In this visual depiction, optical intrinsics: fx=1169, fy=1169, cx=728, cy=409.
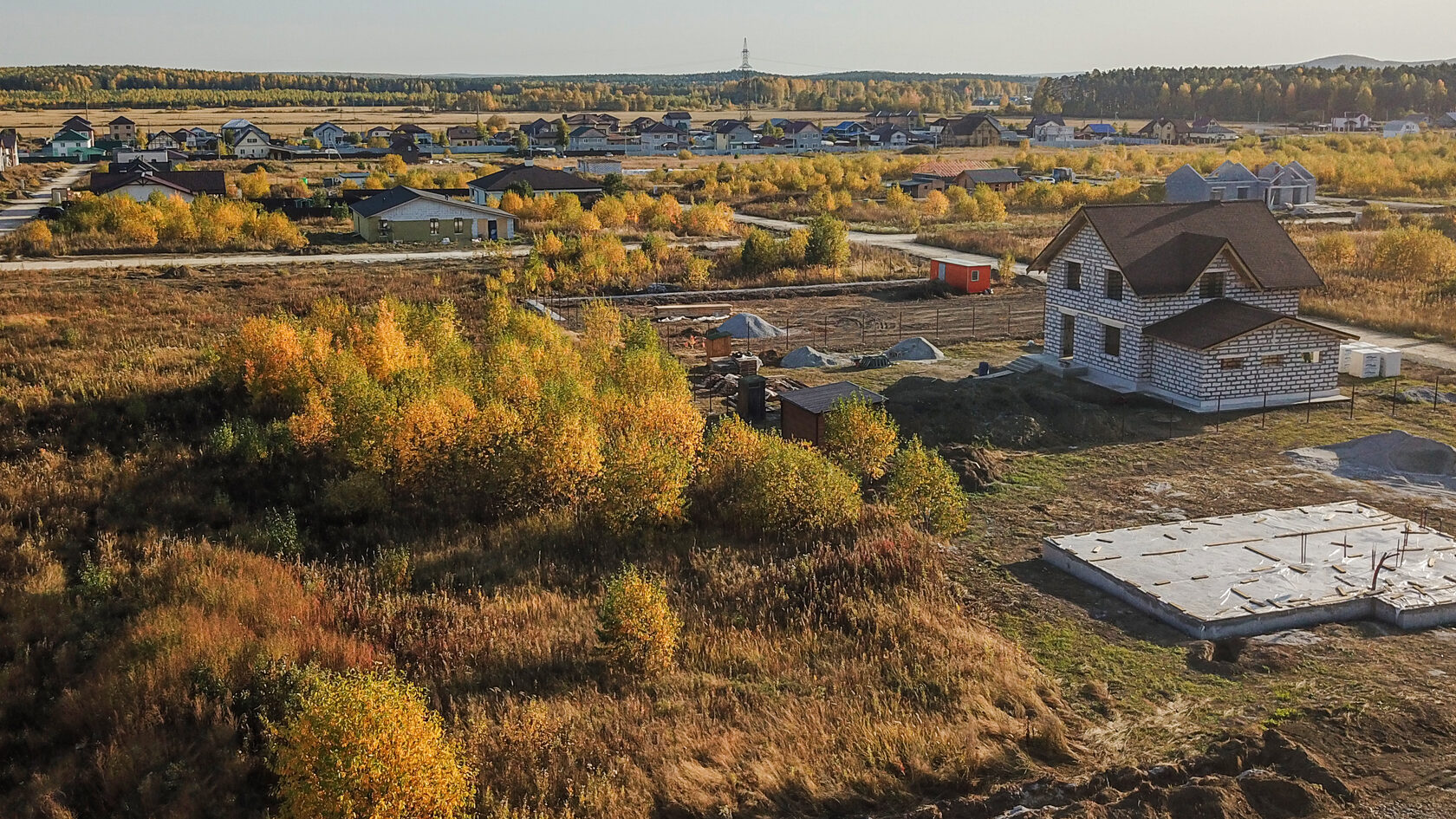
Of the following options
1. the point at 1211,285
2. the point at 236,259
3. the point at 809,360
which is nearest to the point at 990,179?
the point at 236,259

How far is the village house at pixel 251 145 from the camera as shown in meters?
124

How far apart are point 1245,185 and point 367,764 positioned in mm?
75973

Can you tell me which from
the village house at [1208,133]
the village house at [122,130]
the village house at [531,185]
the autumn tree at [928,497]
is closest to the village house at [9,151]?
the village house at [122,130]

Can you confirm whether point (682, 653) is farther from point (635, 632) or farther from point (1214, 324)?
point (1214, 324)

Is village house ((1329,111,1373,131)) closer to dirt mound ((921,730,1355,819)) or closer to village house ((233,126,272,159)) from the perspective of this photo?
village house ((233,126,272,159))

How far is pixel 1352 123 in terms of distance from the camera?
6496 inches

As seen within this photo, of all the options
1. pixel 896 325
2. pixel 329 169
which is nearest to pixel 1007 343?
pixel 896 325

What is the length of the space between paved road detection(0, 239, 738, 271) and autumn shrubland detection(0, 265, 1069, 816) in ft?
89.6

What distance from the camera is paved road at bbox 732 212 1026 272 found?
186ft

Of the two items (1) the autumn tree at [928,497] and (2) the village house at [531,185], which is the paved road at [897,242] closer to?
(2) the village house at [531,185]

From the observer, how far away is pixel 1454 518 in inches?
786

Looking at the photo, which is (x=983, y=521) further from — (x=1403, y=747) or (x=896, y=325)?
(x=896, y=325)

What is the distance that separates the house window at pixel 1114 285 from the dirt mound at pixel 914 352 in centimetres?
525

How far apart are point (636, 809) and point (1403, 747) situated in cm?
819
